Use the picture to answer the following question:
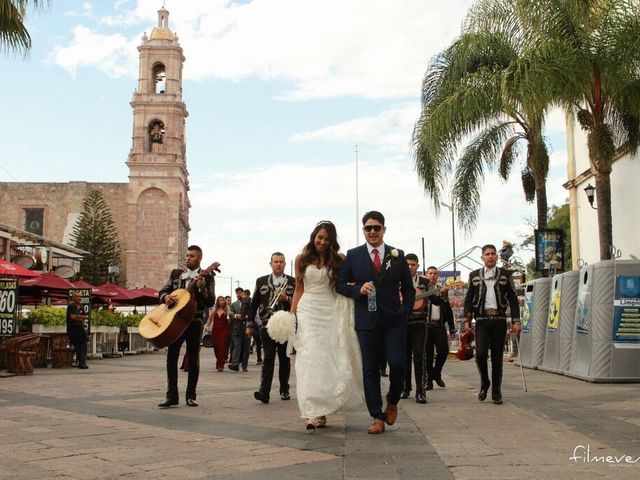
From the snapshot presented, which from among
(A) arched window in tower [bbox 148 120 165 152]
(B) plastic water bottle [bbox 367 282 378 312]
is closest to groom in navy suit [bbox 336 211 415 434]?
(B) plastic water bottle [bbox 367 282 378 312]

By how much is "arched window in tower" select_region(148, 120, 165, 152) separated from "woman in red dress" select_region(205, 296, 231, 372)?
5639cm

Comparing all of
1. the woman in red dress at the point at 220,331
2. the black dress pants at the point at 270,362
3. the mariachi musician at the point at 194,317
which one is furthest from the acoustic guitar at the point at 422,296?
the woman in red dress at the point at 220,331

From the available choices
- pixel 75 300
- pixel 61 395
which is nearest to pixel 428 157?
pixel 75 300

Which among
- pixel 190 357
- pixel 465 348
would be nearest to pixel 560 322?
pixel 465 348

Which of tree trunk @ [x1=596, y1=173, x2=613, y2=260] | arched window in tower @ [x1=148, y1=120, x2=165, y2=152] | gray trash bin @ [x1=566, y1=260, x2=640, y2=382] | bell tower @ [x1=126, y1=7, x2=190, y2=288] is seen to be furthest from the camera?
arched window in tower @ [x1=148, y1=120, x2=165, y2=152]

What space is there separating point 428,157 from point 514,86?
5.01 metres

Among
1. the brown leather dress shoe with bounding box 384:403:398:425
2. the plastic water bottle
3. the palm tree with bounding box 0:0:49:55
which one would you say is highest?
the palm tree with bounding box 0:0:49:55

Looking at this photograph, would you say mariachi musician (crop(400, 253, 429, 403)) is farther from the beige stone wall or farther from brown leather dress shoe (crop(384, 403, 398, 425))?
the beige stone wall

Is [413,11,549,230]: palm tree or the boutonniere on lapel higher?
[413,11,549,230]: palm tree

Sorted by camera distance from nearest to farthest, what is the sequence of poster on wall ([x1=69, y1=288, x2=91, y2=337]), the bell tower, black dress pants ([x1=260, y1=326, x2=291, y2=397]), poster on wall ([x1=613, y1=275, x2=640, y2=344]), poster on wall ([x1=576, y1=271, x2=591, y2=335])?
black dress pants ([x1=260, y1=326, x2=291, y2=397])
poster on wall ([x1=613, y1=275, x2=640, y2=344])
poster on wall ([x1=576, y1=271, x2=591, y2=335])
poster on wall ([x1=69, y1=288, x2=91, y2=337])
the bell tower

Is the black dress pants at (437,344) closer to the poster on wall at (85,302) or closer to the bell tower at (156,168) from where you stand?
the poster on wall at (85,302)

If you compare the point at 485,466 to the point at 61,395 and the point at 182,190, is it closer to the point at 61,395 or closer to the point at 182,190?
the point at 61,395

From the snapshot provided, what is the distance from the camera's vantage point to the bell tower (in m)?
69.3

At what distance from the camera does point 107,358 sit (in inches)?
977
